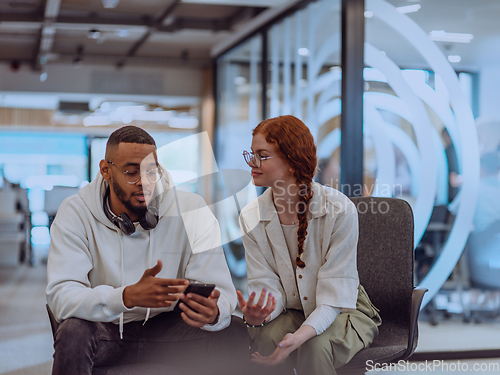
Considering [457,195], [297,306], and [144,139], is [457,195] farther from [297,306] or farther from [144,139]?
[144,139]

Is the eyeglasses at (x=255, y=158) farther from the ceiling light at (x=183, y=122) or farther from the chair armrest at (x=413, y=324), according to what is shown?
the ceiling light at (x=183, y=122)

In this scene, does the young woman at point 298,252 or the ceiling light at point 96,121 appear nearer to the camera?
the young woman at point 298,252

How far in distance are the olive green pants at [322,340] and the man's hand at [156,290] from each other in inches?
17.0

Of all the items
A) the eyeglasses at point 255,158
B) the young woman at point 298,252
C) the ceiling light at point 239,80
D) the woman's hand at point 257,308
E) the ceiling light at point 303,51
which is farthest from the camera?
the ceiling light at point 239,80

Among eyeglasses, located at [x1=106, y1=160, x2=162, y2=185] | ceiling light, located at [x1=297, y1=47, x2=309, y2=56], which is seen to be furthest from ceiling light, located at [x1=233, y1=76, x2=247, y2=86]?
eyeglasses, located at [x1=106, y1=160, x2=162, y2=185]

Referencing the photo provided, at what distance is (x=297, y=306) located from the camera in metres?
1.89

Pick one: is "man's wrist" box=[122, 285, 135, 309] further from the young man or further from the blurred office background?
the blurred office background

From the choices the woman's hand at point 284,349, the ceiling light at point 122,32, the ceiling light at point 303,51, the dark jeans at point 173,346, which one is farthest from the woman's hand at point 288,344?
the ceiling light at point 122,32

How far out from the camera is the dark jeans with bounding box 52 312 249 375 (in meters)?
1.69

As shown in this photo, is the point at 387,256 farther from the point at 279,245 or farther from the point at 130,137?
the point at 130,137

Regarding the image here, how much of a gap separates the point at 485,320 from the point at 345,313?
6.49 ft

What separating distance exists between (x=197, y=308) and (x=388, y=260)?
898 mm

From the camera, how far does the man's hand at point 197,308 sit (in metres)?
1.57

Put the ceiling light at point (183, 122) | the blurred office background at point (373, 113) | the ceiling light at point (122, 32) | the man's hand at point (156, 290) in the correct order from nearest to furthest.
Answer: the man's hand at point (156, 290) < the blurred office background at point (373, 113) < the ceiling light at point (122, 32) < the ceiling light at point (183, 122)
